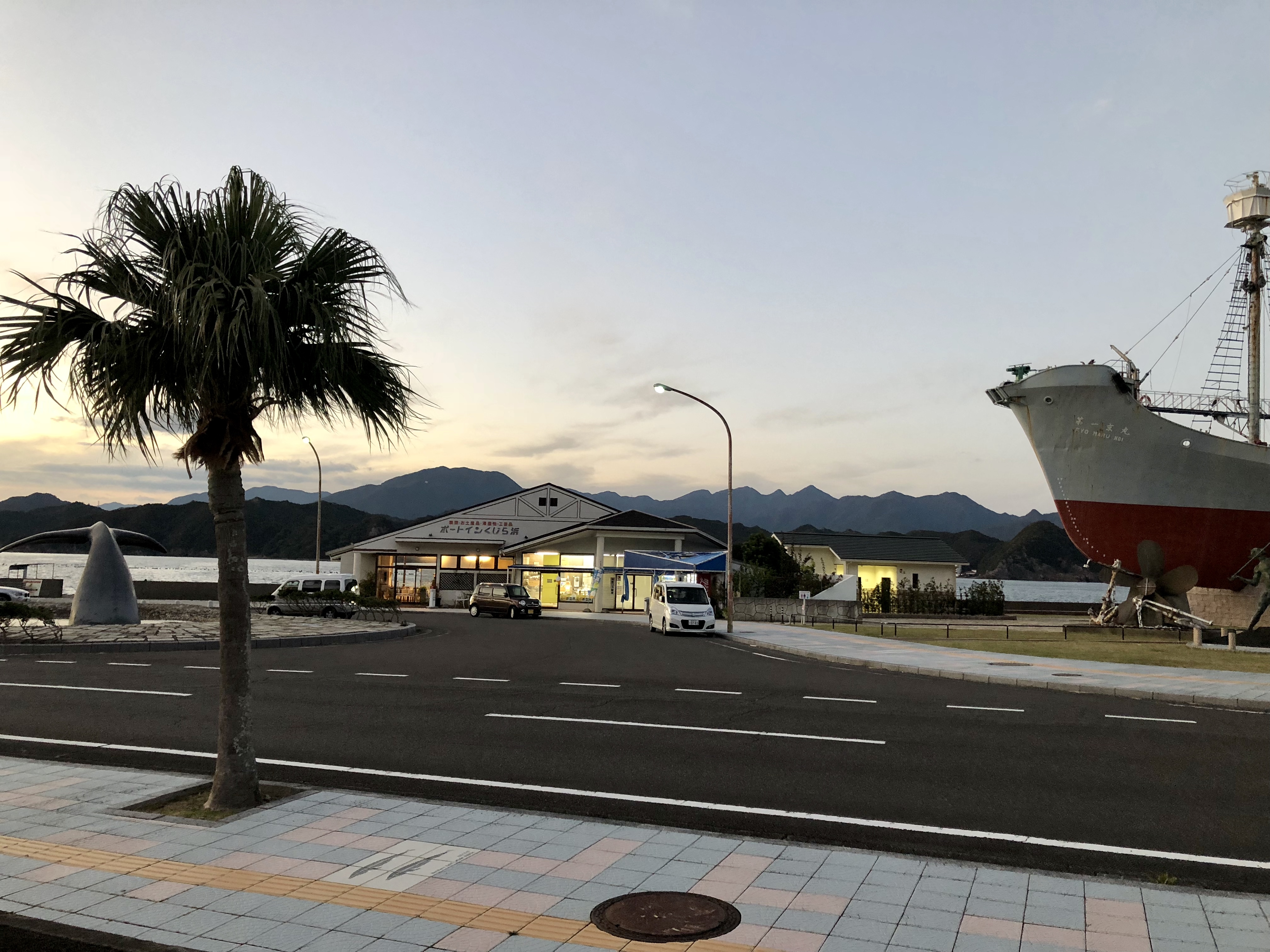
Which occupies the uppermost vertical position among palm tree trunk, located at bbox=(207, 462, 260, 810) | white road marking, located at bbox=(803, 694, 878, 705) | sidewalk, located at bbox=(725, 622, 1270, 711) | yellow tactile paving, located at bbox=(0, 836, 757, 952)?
palm tree trunk, located at bbox=(207, 462, 260, 810)

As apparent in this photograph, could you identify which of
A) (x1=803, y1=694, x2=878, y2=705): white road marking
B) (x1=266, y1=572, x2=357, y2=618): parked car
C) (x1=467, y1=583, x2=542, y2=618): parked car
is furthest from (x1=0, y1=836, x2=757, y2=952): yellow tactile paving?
(x1=467, y1=583, x2=542, y2=618): parked car

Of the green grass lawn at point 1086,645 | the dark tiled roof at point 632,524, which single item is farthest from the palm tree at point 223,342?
the dark tiled roof at point 632,524

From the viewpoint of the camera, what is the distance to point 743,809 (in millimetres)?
6836

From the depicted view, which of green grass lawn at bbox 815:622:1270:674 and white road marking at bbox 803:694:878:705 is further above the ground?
white road marking at bbox 803:694:878:705

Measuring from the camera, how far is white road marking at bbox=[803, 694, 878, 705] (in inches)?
512

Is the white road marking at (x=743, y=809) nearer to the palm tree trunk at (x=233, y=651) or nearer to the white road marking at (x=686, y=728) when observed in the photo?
the palm tree trunk at (x=233, y=651)

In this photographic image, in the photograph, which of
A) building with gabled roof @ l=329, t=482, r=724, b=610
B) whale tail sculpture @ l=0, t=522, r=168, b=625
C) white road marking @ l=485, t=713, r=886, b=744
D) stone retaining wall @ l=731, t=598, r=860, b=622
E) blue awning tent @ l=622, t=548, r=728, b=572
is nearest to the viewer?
white road marking @ l=485, t=713, r=886, b=744

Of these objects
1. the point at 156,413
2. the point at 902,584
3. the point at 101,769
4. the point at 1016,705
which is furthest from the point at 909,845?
the point at 902,584

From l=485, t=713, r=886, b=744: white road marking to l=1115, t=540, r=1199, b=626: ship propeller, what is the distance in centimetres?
2845

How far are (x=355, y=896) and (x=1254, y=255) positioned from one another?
1833 inches

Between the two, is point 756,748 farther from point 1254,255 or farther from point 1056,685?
point 1254,255

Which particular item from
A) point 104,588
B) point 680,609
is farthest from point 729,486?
point 104,588

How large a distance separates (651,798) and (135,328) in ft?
18.0

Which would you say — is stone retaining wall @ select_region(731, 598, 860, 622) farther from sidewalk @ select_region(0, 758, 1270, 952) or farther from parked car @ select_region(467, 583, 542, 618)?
sidewalk @ select_region(0, 758, 1270, 952)
